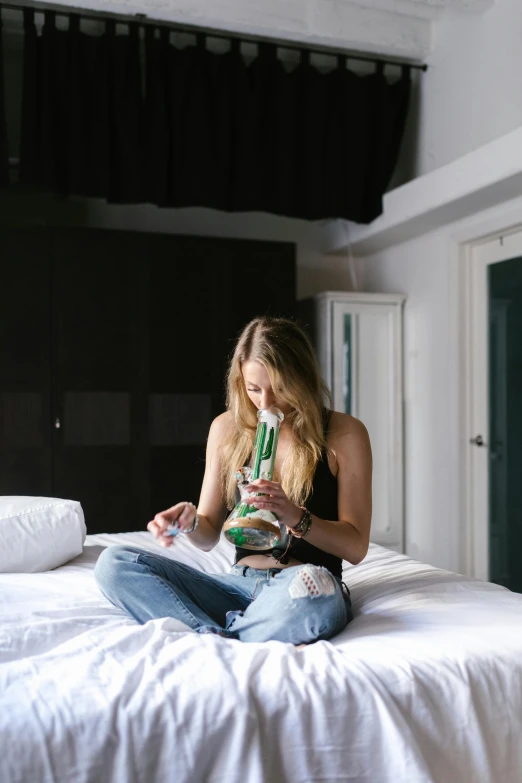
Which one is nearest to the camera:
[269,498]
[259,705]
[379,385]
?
[259,705]

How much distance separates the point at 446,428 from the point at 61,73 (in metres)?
2.55

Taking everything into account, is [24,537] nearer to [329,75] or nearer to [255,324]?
[255,324]

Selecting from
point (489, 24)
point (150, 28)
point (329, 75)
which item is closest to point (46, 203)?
point (150, 28)

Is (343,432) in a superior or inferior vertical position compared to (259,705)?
superior

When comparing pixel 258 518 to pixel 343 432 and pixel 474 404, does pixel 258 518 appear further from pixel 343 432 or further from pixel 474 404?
pixel 474 404

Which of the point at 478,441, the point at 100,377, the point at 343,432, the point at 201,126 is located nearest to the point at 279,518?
the point at 343,432

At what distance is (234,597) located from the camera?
1.71 m

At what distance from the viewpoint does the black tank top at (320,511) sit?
168cm

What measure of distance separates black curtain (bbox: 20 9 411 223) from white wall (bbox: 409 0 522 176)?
0.53 ft

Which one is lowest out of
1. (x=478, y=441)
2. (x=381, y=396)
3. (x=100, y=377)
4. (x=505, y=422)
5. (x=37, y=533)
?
(x=37, y=533)

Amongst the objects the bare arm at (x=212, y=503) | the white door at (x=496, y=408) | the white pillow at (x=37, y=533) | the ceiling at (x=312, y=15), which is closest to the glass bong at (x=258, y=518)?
the bare arm at (x=212, y=503)

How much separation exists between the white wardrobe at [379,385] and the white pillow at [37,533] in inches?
93.3

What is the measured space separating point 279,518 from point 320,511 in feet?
0.93

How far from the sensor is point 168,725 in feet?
3.76
